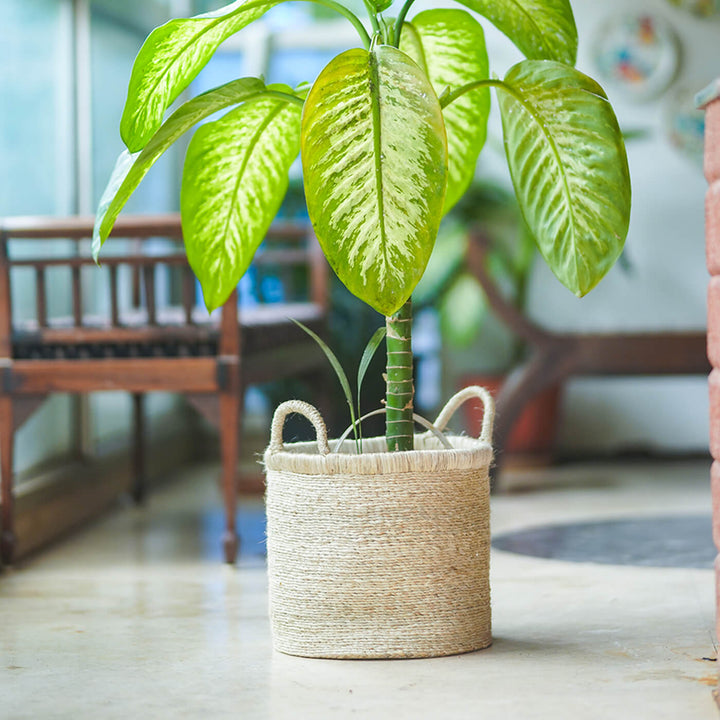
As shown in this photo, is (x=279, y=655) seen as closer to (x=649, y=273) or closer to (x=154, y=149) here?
(x=154, y=149)

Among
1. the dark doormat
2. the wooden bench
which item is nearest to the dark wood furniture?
the dark doormat

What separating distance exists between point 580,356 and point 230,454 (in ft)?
4.87

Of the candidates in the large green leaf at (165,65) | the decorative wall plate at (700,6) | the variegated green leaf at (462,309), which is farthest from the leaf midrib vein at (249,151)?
the decorative wall plate at (700,6)

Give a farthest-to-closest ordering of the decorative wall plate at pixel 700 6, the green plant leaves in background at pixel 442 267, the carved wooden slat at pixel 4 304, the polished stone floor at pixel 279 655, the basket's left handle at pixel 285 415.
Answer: the decorative wall plate at pixel 700 6, the green plant leaves in background at pixel 442 267, the carved wooden slat at pixel 4 304, the basket's left handle at pixel 285 415, the polished stone floor at pixel 279 655

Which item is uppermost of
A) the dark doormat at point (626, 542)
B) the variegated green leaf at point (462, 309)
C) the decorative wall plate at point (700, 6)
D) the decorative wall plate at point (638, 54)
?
the decorative wall plate at point (700, 6)

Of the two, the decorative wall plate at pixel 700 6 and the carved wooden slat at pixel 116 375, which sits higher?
the decorative wall plate at pixel 700 6

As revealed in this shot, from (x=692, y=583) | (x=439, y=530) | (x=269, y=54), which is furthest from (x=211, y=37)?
(x=269, y=54)

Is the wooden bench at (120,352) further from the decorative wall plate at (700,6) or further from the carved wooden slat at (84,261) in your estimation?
the decorative wall plate at (700,6)

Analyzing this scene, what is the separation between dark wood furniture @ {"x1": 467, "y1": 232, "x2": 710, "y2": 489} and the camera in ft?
11.9

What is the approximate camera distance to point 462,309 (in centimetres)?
416

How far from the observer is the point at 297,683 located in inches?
65.0

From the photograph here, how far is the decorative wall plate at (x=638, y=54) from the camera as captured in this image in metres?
4.37

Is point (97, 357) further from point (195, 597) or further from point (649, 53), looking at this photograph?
point (649, 53)

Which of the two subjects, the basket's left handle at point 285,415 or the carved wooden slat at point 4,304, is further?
the carved wooden slat at point 4,304
